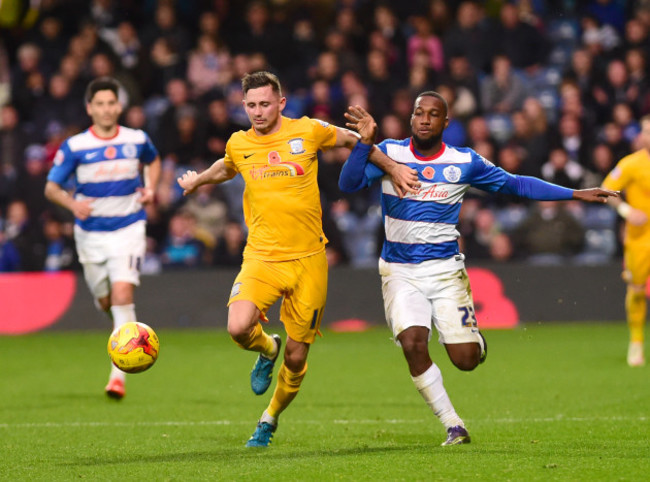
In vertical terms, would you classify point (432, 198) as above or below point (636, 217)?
above

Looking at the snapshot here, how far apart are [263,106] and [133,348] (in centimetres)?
174

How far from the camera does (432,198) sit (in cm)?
785

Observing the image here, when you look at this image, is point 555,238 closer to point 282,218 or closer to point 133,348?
point 282,218

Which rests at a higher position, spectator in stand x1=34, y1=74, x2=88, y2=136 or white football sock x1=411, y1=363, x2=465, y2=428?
spectator in stand x1=34, y1=74, x2=88, y2=136

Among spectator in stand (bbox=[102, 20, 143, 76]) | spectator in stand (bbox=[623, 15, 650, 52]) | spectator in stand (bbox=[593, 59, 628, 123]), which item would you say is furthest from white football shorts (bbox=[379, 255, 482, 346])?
spectator in stand (bbox=[102, 20, 143, 76])

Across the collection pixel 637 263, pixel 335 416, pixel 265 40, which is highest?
pixel 265 40

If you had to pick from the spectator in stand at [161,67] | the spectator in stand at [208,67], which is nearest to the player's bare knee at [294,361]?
the spectator in stand at [208,67]

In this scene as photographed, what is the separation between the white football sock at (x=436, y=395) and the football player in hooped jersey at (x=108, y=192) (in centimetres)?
353

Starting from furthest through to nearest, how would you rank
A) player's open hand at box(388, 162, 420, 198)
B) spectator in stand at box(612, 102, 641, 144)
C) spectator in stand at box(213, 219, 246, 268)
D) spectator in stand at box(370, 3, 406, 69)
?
spectator in stand at box(370, 3, 406, 69) < spectator in stand at box(612, 102, 641, 144) < spectator in stand at box(213, 219, 246, 268) < player's open hand at box(388, 162, 420, 198)

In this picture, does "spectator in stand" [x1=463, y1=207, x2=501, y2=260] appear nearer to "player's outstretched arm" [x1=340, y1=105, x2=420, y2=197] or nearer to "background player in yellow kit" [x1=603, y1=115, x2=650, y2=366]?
"background player in yellow kit" [x1=603, y1=115, x2=650, y2=366]

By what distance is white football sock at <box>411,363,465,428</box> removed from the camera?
25.2 ft

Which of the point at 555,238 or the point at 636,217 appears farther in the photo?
the point at 555,238

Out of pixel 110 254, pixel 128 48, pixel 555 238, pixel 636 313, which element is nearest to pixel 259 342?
pixel 110 254

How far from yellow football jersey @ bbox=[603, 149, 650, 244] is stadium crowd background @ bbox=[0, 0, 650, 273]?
12.2 ft
